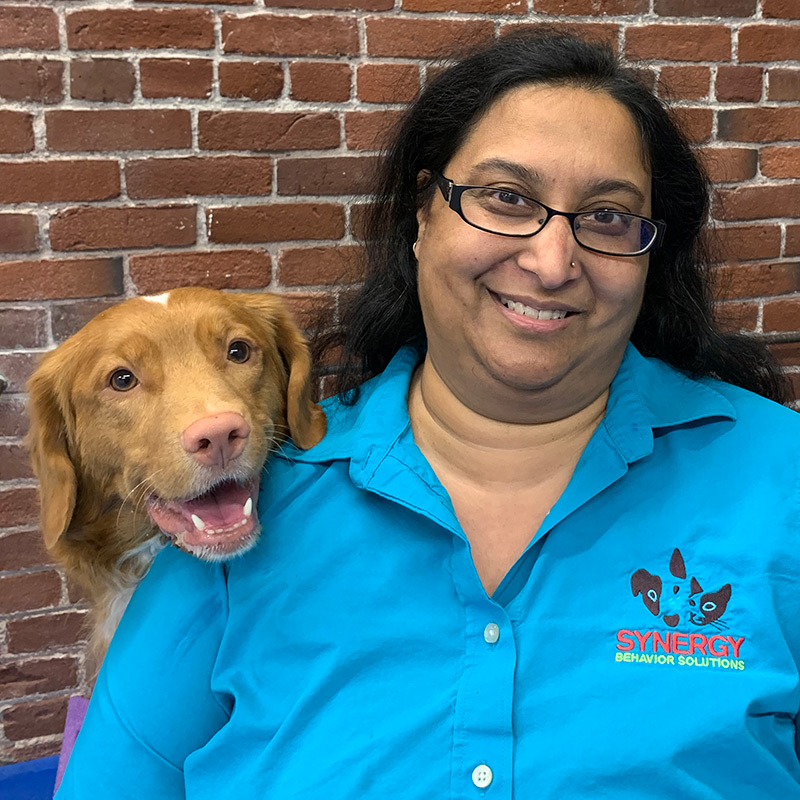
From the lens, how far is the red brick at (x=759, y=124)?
2523 millimetres

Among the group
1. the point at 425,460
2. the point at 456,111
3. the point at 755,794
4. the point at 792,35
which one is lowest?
the point at 755,794

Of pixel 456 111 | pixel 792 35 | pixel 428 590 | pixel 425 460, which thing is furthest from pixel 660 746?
pixel 792 35

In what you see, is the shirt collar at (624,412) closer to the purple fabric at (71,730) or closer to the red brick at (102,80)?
the purple fabric at (71,730)

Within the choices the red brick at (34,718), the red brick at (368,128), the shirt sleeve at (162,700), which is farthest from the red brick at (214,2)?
the red brick at (34,718)

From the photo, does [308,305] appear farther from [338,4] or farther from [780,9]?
[780,9]

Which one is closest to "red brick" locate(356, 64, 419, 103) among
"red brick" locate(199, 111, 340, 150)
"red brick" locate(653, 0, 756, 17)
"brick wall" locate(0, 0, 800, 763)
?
"brick wall" locate(0, 0, 800, 763)

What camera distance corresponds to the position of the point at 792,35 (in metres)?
2.51

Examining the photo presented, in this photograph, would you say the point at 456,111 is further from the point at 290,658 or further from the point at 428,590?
the point at 290,658

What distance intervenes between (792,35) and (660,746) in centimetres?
232

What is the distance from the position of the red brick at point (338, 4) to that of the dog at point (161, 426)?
903 millimetres

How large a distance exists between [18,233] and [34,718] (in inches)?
57.8

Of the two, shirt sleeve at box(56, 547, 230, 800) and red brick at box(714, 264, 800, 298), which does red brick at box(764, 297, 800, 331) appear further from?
shirt sleeve at box(56, 547, 230, 800)

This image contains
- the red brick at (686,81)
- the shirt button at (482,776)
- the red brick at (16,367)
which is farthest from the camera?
the red brick at (686,81)

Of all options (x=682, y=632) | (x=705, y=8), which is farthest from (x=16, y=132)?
(x=705, y=8)
